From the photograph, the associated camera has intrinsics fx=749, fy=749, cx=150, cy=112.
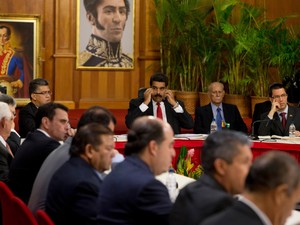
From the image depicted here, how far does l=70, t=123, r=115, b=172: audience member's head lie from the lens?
4.03 m

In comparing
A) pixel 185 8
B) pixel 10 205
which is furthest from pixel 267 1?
pixel 10 205

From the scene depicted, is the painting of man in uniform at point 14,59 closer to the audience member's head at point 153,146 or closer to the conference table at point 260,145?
the conference table at point 260,145

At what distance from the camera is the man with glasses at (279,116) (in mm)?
8758

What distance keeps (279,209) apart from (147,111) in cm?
645

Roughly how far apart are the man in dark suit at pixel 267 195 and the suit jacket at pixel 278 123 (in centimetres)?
618

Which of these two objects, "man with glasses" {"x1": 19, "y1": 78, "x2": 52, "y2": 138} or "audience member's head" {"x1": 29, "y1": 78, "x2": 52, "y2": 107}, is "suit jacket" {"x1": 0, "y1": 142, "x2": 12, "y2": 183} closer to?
"man with glasses" {"x1": 19, "y1": 78, "x2": 52, "y2": 138}

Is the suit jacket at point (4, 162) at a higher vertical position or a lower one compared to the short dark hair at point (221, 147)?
lower

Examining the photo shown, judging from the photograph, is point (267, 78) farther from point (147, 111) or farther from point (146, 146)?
point (146, 146)

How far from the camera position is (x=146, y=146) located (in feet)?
12.3

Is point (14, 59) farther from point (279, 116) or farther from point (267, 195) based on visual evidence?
point (267, 195)

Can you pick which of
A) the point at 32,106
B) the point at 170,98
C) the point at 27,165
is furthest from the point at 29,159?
the point at 170,98

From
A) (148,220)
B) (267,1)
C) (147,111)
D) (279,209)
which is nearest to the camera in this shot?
(279,209)

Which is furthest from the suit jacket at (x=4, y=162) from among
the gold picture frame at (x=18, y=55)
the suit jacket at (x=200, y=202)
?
the gold picture frame at (x=18, y=55)

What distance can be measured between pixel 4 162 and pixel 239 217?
11.3 ft
